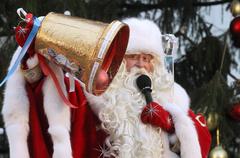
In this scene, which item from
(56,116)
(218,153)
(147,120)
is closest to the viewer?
(56,116)

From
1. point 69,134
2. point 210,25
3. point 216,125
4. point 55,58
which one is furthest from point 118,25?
point 210,25

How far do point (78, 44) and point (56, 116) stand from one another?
1.15 feet

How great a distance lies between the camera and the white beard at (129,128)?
2.86 metres

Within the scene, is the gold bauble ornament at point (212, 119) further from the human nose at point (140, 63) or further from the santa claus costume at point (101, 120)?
the human nose at point (140, 63)

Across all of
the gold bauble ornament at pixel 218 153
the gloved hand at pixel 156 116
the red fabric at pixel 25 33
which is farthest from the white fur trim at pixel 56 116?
the gold bauble ornament at pixel 218 153

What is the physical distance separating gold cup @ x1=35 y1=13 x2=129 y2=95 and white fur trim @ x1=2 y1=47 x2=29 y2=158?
22cm

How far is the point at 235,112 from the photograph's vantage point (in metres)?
4.32

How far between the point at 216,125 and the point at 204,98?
0.20m

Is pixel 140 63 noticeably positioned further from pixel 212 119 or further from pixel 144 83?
pixel 212 119

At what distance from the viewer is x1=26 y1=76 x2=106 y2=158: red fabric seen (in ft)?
8.68

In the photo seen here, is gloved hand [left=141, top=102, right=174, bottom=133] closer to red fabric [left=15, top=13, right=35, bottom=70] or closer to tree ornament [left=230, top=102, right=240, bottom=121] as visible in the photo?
red fabric [left=15, top=13, right=35, bottom=70]

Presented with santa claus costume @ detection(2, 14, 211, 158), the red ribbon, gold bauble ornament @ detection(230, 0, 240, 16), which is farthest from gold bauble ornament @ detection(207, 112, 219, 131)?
the red ribbon

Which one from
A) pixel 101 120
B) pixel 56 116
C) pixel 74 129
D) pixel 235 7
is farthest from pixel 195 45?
pixel 56 116

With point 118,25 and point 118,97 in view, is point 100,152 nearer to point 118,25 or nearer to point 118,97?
point 118,97
